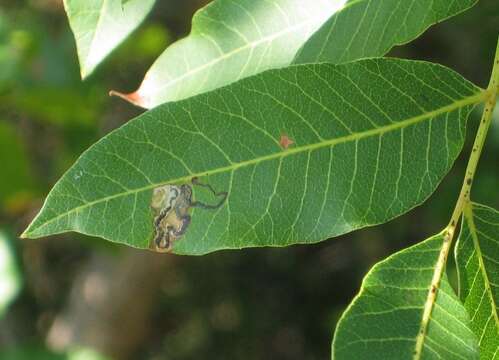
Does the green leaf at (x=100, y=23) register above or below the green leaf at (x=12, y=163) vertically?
above

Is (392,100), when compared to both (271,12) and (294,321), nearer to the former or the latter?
(271,12)

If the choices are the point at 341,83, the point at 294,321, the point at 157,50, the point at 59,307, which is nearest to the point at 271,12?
the point at 341,83

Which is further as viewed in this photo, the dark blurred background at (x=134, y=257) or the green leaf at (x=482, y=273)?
the dark blurred background at (x=134, y=257)

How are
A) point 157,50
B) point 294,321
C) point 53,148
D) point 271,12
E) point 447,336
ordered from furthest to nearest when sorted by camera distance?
point 294,321 → point 53,148 → point 157,50 → point 271,12 → point 447,336

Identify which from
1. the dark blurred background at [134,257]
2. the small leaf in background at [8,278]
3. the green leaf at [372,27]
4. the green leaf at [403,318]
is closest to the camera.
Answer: the green leaf at [403,318]

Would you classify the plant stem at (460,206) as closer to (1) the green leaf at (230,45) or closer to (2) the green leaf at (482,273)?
(2) the green leaf at (482,273)

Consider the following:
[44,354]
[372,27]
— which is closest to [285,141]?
[372,27]

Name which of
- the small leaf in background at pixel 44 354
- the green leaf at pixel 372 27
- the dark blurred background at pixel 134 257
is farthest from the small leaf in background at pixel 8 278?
the green leaf at pixel 372 27
